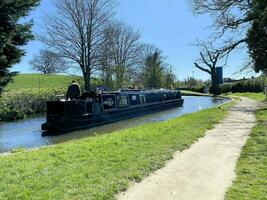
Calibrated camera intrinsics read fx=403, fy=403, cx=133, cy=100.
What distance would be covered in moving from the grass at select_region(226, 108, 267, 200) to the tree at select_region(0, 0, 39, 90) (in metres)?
7.19

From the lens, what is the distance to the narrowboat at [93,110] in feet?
67.2

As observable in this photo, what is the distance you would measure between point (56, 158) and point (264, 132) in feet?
24.0

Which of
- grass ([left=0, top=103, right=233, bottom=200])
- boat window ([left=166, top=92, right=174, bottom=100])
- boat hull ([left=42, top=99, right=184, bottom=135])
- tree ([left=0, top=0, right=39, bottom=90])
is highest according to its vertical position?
→ tree ([left=0, top=0, right=39, bottom=90])

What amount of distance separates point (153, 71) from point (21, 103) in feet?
136

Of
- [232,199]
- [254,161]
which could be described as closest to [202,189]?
[232,199]

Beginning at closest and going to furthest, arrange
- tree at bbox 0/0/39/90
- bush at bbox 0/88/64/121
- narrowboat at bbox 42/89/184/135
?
1. tree at bbox 0/0/39/90
2. narrowboat at bbox 42/89/184/135
3. bush at bbox 0/88/64/121

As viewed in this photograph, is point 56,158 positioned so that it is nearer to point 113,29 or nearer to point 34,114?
point 34,114

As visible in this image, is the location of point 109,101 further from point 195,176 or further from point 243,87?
point 243,87

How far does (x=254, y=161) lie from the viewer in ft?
27.8

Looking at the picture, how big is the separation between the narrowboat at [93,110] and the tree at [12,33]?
7.86 m

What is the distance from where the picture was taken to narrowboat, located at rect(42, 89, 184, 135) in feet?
67.2

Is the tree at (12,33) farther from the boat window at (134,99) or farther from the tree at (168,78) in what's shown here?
the tree at (168,78)

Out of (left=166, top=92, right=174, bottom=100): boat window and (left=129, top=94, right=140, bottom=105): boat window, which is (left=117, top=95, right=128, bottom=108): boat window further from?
(left=166, top=92, right=174, bottom=100): boat window

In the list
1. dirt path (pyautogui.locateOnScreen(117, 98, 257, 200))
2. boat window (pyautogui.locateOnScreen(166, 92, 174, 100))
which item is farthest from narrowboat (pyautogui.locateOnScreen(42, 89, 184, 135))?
dirt path (pyautogui.locateOnScreen(117, 98, 257, 200))
